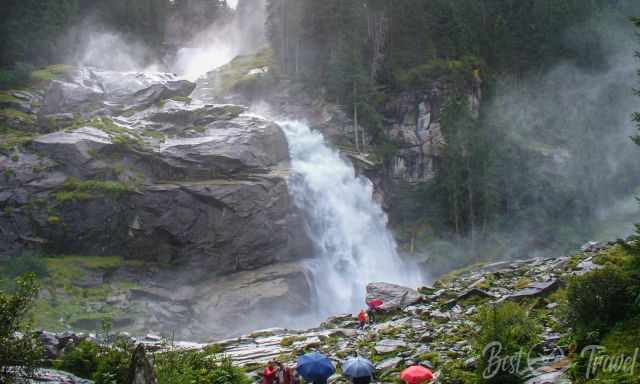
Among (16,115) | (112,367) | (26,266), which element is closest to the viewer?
(112,367)

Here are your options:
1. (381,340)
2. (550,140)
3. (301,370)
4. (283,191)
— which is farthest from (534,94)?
(301,370)

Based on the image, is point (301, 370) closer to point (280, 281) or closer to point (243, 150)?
point (280, 281)

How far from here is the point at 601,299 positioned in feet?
38.0

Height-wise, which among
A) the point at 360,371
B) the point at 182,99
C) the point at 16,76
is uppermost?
the point at 16,76

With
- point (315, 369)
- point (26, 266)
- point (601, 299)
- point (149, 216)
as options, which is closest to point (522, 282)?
point (601, 299)

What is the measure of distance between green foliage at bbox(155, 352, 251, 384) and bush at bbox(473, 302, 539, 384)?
265 inches

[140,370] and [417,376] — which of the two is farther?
[417,376]

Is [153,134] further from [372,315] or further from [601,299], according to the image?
[601,299]

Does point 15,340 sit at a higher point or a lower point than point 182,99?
lower

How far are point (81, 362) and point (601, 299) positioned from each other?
13.3 m

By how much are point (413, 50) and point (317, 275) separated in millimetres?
31849

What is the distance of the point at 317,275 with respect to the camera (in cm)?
3550

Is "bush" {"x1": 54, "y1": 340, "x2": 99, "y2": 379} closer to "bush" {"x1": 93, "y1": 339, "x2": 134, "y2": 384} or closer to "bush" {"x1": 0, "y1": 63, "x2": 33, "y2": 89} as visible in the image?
"bush" {"x1": 93, "y1": 339, "x2": 134, "y2": 384}

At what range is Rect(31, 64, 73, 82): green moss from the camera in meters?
41.9
